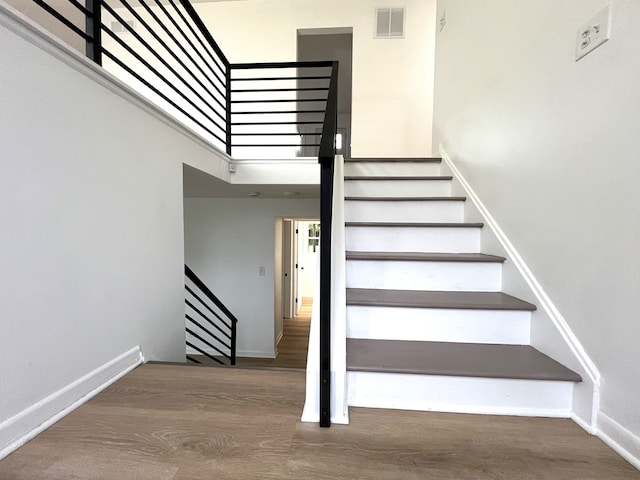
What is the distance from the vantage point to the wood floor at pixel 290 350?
14.5ft

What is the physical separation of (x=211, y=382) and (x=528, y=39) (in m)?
2.19

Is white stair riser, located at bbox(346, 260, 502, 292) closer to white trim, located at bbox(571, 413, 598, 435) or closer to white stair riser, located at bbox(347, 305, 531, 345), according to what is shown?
white stair riser, located at bbox(347, 305, 531, 345)

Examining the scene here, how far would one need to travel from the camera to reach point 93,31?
135 cm

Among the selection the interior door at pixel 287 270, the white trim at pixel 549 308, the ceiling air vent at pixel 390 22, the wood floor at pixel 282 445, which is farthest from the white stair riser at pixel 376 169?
the interior door at pixel 287 270

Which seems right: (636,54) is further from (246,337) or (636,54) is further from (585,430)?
(246,337)

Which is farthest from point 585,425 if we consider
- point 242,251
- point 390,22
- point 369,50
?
point 390,22

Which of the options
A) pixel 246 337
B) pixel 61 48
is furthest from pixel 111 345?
pixel 246 337

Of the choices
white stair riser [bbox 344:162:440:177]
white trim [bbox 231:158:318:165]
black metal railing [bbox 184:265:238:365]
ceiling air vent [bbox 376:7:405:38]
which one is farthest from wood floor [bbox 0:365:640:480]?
ceiling air vent [bbox 376:7:405:38]

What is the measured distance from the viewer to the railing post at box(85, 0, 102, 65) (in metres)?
1.33

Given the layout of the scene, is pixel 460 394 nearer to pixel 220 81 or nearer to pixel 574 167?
pixel 574 167

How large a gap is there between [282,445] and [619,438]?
102 centimetres

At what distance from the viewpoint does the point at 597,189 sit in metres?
1.05

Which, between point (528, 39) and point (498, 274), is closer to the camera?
point (528, 39)

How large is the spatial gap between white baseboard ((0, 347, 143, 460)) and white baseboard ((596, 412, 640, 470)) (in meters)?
1.82
